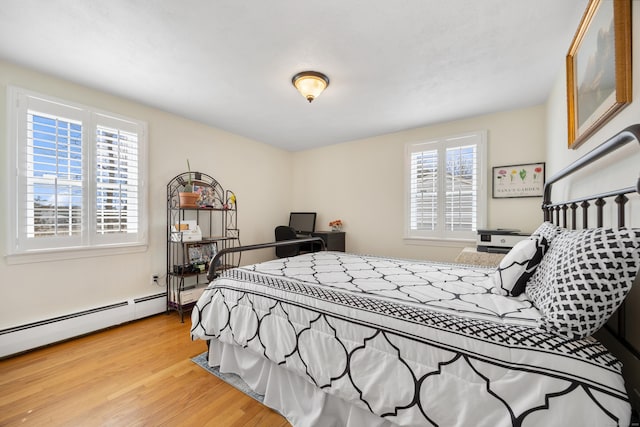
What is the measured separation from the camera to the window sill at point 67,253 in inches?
89.4

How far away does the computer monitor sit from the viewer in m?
4.75

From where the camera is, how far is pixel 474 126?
11.2 feet

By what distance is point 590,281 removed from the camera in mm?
871

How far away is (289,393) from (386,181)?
3.24m

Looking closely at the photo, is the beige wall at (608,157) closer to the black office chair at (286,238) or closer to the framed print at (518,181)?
the framed print at (518,181)

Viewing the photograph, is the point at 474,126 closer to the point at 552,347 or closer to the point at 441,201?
the point at 441,201

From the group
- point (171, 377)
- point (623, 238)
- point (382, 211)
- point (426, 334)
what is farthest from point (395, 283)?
point (382, 211)

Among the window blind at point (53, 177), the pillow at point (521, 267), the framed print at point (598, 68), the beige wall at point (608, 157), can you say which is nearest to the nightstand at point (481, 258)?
the beige wall at point (608, 157)

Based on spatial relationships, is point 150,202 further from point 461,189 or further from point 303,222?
point 461,189

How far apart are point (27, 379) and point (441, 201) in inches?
171

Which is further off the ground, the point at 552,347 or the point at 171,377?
the point at 552,347

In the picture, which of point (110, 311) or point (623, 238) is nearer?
point (623, 238)

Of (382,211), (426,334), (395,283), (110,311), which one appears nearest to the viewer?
(426,334)

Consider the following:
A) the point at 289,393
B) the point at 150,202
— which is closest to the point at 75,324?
the point at 150,202
